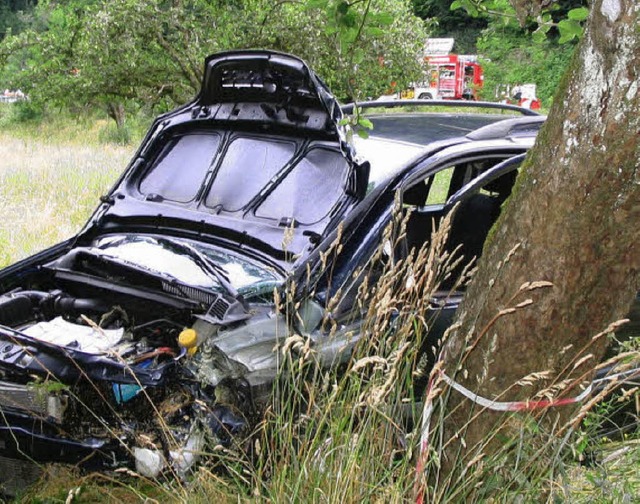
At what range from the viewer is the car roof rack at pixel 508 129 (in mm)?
3791

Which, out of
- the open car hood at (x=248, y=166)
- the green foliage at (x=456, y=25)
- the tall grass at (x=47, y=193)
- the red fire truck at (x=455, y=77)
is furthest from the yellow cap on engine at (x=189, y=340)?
the green foliage at (x=456, y=25)

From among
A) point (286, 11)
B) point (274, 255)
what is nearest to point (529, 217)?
point (274, 255)

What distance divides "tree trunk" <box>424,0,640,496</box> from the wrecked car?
0.54 metres

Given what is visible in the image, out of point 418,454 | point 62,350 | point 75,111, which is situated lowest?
point 75,111

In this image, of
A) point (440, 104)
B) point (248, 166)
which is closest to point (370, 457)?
point (248, 166)

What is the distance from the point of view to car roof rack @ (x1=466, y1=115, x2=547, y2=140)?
3.79 meters

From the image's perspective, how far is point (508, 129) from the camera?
389 centimetres

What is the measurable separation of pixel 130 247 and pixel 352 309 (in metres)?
1.37

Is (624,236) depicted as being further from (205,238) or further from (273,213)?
(205,238)

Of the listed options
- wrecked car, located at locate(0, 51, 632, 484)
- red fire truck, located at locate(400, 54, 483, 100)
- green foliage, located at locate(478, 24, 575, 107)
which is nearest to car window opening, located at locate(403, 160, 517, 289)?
wrecked car, located at locate(0, 51, 632, 484)

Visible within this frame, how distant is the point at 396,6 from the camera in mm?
15008

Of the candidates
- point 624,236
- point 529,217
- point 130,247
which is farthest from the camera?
point 130,247

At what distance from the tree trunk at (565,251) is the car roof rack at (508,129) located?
5.34 feet

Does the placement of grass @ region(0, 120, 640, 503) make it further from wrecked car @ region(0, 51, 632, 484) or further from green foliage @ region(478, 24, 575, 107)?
green foliage @ region(478, 24, 575, 107)
